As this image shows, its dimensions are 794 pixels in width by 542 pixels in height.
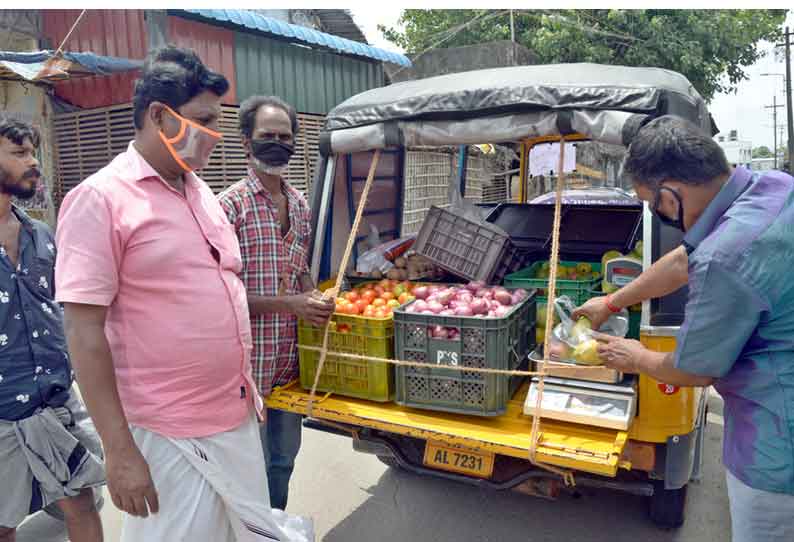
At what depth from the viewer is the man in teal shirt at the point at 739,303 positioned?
1766 millimetres

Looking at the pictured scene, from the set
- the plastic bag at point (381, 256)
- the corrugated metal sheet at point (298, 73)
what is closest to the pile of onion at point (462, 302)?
the plastic bag at point (381, 256)

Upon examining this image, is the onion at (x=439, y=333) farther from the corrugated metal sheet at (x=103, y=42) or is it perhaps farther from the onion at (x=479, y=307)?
the corrugated metal sheet at (x=103, y=42)

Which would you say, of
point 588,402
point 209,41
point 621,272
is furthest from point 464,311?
point 209,41

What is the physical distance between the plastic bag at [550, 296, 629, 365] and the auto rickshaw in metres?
0.22

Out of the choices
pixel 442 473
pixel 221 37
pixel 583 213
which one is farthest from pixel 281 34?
pixel 442 473

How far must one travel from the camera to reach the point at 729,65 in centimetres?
1478

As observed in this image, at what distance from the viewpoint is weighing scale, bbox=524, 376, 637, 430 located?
107 inches

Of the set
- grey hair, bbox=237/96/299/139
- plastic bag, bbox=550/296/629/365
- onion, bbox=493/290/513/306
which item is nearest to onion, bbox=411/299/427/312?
onion, bbox=493/290/513/306

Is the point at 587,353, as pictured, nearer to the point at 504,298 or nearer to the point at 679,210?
the point at 504,298

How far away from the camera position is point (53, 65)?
6.91 metres

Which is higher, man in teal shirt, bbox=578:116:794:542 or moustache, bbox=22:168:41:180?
moustache, bbox=22:168:41:180

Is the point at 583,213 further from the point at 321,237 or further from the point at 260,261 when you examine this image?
the point at 260,261

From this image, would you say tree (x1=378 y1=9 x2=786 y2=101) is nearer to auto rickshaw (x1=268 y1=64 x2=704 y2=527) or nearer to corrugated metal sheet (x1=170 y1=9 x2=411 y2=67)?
corrugated metal sheet (x1=170 y1=9 x2=411 y2=67)

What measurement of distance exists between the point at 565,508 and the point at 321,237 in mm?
2275
